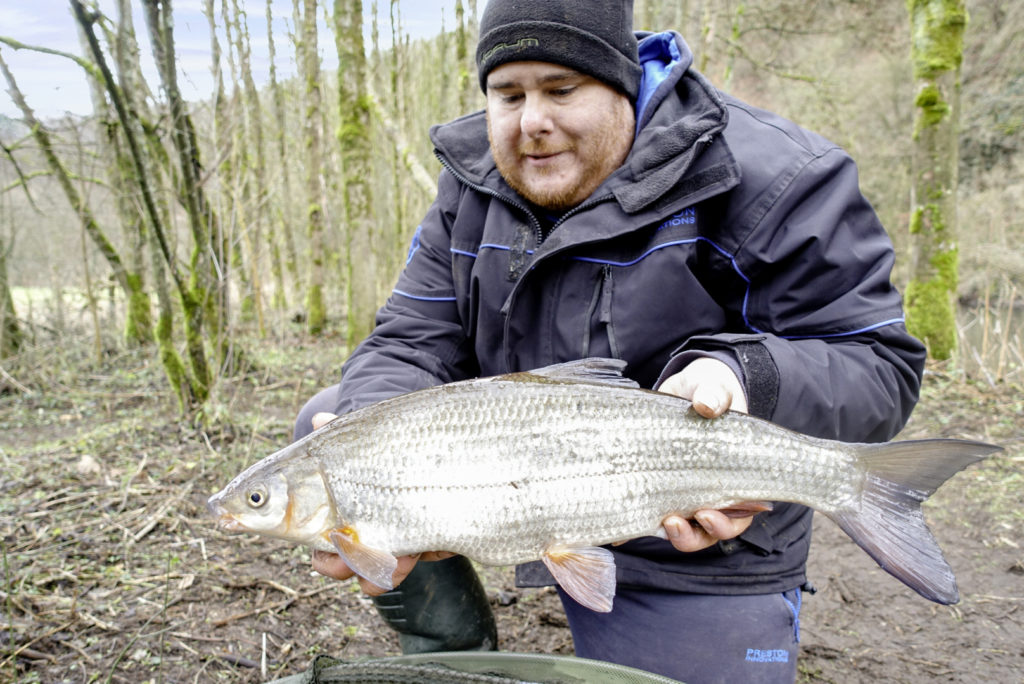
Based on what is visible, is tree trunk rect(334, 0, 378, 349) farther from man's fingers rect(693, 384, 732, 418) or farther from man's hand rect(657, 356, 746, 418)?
man's fingers rect(693, 384, 732, 418)

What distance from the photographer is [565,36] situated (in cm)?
236

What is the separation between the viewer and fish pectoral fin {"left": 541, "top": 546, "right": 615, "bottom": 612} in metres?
1.95

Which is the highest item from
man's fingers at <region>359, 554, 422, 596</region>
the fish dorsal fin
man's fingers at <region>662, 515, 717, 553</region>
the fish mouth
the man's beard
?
the man's beard

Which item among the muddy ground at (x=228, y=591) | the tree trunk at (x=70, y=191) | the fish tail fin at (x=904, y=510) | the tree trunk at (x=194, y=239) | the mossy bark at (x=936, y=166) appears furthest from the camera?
the mossy bark at (x=936, y=166)

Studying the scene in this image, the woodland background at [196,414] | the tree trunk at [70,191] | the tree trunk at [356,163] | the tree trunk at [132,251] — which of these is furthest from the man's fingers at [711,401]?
the tree trunk at [132,251]

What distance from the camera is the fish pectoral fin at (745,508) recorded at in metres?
2.00

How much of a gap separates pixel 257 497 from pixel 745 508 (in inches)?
54.7

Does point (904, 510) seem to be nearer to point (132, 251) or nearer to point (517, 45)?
point (517, 45)

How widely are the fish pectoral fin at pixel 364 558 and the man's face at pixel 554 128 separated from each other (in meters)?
1.34

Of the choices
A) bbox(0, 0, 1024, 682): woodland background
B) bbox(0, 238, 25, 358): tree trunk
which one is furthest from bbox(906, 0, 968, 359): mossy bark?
bbox(0, 238, 25, 358): tree trunk

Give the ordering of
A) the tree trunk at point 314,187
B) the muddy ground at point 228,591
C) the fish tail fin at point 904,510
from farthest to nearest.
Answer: the tree trunk at point 314,187, the muddy ground at point 228,591, the fish tail fin at point 904,510

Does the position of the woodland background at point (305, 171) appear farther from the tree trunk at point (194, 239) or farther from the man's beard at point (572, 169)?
the man's beard at point (572, 169)

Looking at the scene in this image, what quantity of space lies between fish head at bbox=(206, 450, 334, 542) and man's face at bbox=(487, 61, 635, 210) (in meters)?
1.27

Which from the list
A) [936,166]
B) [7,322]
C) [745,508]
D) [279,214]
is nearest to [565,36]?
[745,508]
